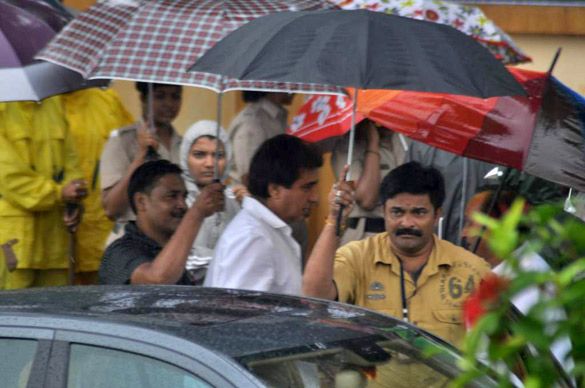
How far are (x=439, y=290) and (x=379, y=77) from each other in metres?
0.98

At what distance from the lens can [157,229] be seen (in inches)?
218

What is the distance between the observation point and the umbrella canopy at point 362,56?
4.93m

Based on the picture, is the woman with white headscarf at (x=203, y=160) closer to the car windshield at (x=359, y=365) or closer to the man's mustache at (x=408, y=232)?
the man's mustache at (x=408, y=232)

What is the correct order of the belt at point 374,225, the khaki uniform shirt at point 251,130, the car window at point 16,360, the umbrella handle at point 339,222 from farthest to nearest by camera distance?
the khaki uniform shirt at point 251,130 < the belt at point 374,225 < the umbrella handle at point 339,222 < the car window at point 16,360

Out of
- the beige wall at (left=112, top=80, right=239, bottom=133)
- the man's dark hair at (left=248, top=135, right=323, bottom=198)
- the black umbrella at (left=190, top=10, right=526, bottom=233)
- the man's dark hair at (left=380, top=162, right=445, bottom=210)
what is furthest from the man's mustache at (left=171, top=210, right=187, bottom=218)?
the beige wall at (left=112, top=80, right=239, bottom=133)

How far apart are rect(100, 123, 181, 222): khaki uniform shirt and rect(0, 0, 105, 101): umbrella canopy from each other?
31 centimetres

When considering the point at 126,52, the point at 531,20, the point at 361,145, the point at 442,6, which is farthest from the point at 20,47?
the point at 531,20

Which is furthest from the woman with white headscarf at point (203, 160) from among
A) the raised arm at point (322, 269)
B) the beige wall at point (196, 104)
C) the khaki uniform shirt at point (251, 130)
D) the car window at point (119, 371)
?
the beige wall at point (196, 104)

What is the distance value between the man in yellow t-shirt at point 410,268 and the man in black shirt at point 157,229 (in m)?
0.63

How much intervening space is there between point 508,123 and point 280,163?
1.46 metres

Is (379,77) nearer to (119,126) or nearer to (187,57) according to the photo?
(187,57)

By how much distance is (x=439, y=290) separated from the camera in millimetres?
5277

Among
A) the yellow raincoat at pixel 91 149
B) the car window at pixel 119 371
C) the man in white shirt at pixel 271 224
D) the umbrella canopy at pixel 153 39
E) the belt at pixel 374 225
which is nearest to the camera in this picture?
the car window at pixel 119 371

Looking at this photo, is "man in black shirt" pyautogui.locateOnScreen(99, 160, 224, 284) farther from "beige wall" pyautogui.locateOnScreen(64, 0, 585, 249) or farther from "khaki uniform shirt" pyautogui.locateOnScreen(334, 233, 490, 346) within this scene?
"beige wall" pyautogui.locateOnScreen(64, 0, 585, 249)
